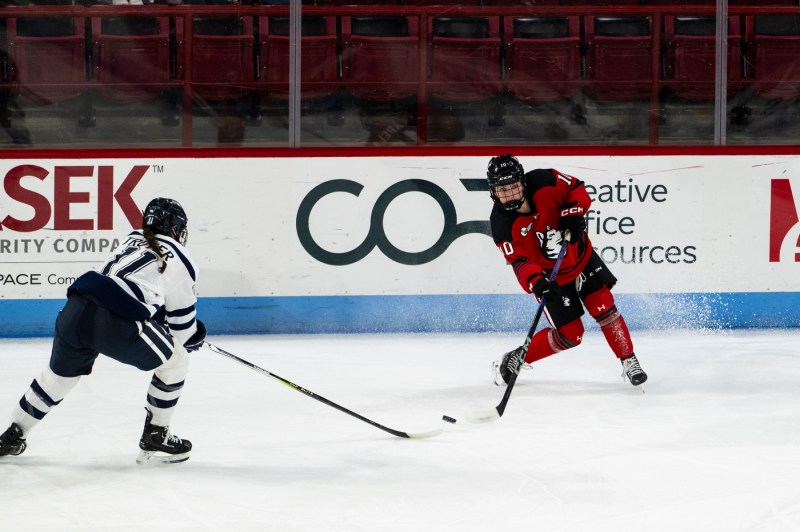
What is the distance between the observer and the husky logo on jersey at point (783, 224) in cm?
510

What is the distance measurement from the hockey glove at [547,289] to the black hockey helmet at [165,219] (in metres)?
1.40

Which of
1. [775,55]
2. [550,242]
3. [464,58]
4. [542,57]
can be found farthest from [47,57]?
[775,55]

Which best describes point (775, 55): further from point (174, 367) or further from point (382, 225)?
point (174, 367)

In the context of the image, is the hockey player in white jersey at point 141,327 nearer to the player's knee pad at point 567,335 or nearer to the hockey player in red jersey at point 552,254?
the hockey player in red jersey at point 552,254

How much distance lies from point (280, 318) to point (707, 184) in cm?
227

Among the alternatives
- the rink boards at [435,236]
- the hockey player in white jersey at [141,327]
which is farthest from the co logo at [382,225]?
the hockey player in white jersey at [141,327]

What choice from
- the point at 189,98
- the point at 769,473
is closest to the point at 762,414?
the point at 769,473

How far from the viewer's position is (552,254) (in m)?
3.88

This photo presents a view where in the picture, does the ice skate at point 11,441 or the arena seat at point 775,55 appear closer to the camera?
the ice skate at point 11,441

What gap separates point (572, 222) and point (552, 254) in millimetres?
251

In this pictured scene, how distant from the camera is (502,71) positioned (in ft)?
16.9

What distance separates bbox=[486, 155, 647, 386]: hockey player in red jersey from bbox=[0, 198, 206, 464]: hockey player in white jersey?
135 centimetres

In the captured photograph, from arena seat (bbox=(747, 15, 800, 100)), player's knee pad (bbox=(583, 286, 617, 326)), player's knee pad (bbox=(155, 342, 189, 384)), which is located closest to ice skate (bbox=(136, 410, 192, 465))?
player's knee pad (bbox=(155, 342, 189, 384))

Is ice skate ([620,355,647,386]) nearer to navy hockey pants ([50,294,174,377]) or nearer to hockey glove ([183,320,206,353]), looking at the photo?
hockey glove ([183,320,206,353])
